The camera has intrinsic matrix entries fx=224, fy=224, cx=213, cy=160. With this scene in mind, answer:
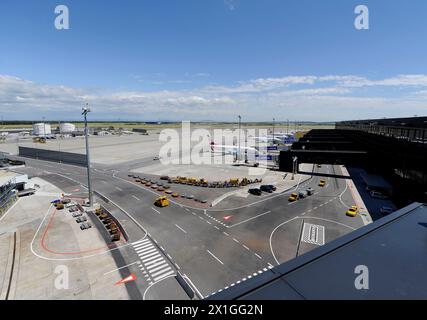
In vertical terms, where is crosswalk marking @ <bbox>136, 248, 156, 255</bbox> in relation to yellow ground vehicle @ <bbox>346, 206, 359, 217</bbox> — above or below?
below

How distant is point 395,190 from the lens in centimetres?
5091

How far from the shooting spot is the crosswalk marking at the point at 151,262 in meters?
25.4

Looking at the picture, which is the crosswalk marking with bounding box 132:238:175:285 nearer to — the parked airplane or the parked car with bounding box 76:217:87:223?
the parked car with bounding box 76:217:87:223

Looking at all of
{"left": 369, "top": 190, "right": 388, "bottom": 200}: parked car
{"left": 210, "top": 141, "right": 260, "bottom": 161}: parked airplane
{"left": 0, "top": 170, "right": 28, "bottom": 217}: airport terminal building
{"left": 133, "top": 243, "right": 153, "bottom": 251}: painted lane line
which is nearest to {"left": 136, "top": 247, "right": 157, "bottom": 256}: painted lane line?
{"left": 133, "top": 243, "right": 153, "bottom": 251}: painted lane line

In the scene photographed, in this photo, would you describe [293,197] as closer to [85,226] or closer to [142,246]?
[142,246]

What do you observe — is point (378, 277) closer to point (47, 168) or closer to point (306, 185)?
point (306, 185)

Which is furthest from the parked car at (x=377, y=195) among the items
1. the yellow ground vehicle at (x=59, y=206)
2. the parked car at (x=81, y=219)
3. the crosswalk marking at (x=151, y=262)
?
the yellow ground vehicle at (x=59, y=206)

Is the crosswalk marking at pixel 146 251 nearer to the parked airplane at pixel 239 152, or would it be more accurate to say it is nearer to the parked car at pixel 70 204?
the parked car at pixel 70 204

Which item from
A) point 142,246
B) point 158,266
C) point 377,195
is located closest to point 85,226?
point 142,246

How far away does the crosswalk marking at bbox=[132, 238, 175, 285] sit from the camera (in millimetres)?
25431

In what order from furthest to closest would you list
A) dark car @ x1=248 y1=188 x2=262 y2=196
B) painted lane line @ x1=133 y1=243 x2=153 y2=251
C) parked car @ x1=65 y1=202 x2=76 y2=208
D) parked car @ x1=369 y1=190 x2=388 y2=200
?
1. dark car @ x1=248 y1=188 x2=262 y2=196
2. parked car @ x1=369 y1=190 x2=388 y2=200
3. parked car @ x1=65 y1=202 x2=76 y2=208
4. painted lane line @ x1=133 y1=243 x2=153 y2=251

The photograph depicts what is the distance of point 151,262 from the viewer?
27.7 m

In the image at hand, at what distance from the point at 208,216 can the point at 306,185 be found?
3345 centimetres
